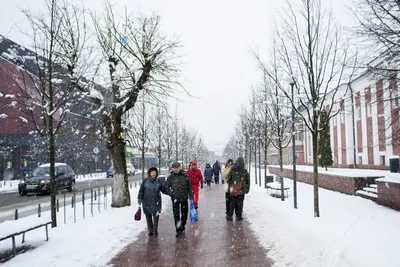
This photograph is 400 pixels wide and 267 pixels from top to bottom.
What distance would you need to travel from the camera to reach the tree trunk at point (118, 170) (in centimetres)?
1316

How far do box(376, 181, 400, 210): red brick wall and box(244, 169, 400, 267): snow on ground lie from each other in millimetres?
346

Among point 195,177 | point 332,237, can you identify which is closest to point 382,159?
point 195,177

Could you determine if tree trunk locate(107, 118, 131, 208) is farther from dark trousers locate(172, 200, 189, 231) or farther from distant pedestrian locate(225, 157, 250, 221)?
dark trousers locate(172, 200, 189, 231)

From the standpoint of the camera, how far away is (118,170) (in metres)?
13.3

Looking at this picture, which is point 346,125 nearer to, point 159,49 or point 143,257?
point 159,49

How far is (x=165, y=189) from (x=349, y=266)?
14.7 ft

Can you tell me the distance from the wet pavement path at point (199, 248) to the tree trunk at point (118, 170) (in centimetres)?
394

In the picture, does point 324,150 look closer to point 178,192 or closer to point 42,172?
point 42,172

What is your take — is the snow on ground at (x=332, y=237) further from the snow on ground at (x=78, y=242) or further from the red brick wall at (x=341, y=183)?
the red brick wall at (x=341, y=183)

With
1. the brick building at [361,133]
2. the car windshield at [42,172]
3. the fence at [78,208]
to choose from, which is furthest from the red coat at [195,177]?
the brick building at [361,133]

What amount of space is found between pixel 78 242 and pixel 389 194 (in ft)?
36.6

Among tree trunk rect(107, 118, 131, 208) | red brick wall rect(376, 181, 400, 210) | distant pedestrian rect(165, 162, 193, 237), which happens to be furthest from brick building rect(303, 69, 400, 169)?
distant pedestrian rect(165, 162, 193, 237)

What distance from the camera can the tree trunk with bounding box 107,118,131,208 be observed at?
13.2m

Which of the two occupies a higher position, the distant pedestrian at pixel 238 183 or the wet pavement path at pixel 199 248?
the distant pedestrian at pixel 238 183
